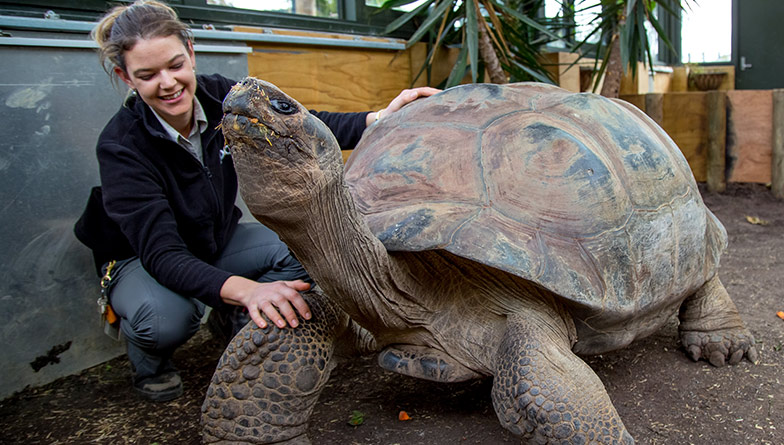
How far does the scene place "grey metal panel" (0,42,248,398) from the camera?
9.09 ft

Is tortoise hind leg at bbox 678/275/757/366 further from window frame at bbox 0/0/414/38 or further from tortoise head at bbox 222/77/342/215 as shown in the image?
window frame at bbox 0/0/414/38

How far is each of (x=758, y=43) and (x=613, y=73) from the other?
20.0 ft

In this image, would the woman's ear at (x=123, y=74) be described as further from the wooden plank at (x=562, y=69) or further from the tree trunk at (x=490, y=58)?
the wooden plank at (x=562, y=69)

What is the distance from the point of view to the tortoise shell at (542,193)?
1.97m

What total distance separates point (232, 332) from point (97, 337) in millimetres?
732

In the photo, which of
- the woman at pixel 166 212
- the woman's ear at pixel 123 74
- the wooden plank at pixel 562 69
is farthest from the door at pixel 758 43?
the woman's ear at pixel 123 74

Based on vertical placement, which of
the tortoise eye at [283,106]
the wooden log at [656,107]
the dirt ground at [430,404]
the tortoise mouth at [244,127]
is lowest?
the dirt ground at [430,404]

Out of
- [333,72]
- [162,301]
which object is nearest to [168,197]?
[162,301]

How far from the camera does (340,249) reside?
1.80 m

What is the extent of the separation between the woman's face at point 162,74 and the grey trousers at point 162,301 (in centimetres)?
69

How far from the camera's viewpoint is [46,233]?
2887 millimetres

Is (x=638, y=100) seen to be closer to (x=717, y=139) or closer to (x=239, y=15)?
(x=717, y=139)

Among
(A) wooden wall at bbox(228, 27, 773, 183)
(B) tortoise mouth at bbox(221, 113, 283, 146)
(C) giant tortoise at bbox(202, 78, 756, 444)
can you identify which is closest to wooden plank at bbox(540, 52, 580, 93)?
(A) wooden wall at bbox(228, 27, 773, 183)

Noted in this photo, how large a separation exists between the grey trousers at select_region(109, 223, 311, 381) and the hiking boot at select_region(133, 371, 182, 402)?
28mm
